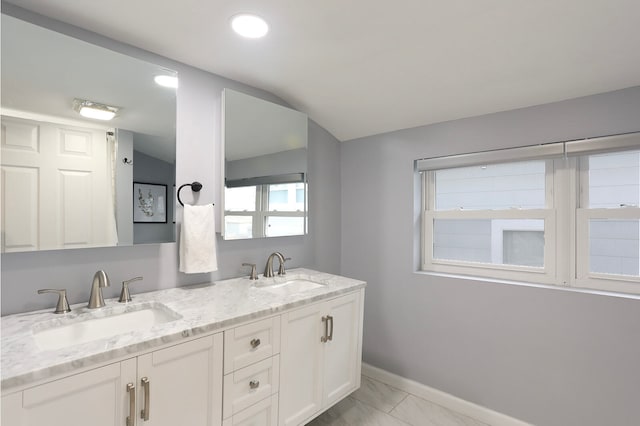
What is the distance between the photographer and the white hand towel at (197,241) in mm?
1686

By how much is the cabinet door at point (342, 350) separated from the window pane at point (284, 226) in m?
0.65

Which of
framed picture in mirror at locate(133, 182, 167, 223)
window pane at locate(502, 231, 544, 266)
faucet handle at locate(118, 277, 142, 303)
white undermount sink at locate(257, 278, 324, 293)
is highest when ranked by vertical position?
framed picture in mirror at locate(133, 182, 167, 223)

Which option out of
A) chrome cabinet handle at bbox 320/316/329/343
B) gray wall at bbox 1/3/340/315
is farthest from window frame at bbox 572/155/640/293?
gray wall at bbox 1/3/340/315

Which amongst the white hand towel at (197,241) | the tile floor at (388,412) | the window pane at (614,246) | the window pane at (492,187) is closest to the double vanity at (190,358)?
the white hand towel at (197,241)

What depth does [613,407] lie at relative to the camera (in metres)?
1.62

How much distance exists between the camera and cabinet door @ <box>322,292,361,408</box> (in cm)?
181

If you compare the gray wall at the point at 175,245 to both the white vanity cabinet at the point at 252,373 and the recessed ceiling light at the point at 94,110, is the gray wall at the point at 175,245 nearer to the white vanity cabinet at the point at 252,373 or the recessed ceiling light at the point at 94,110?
the recessed ceiling light at the point at 94,110

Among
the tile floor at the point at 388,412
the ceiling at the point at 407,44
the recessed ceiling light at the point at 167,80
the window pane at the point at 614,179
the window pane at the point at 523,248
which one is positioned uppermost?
the ceiling at the point at 407,44

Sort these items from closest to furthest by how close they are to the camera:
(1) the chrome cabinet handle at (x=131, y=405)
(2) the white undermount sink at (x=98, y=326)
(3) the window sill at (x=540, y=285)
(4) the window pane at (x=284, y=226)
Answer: (1) the chrome cabinet handle at (x=131, y=405) → (2) the white undermount sink at (x=98, y=326) → (3) the window sill at (x=540, y=285) → (4) the window pane at (x=284, y=226)

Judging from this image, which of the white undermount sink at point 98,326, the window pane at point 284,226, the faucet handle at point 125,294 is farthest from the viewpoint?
the window pane at point 284,226

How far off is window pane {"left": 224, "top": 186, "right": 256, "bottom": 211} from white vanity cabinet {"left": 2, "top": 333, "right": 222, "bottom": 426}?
86 centimetres

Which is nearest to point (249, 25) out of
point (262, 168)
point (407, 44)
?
point (407, 44)

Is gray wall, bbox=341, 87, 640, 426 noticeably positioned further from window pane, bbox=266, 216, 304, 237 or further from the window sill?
window pane, bbox=266, 216, 304, 237

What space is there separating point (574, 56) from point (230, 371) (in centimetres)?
216
